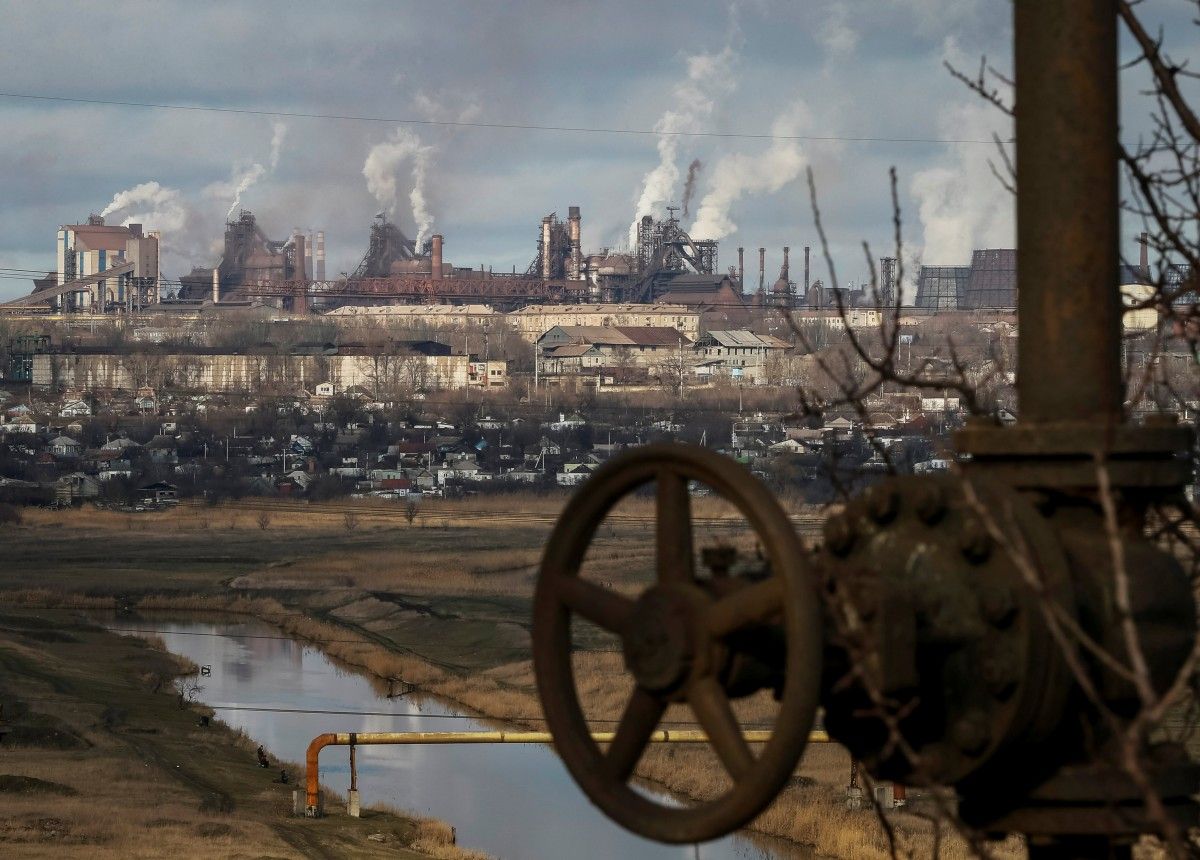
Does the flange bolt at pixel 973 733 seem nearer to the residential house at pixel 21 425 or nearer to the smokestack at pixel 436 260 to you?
the residential house at pixel 21 425

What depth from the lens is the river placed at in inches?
617

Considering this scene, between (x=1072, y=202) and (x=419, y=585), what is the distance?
32001 millimetres

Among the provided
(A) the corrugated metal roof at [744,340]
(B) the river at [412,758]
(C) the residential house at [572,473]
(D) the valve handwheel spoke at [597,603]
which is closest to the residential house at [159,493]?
(C) the residential house at [572,473]

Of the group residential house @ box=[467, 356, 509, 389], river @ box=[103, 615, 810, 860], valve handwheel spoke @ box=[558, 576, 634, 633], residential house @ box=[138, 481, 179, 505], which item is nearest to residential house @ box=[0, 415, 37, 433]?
residential house @ box=[138, 481, 179, 505]

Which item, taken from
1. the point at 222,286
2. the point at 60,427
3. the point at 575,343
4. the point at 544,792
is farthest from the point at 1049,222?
the point at 222,286

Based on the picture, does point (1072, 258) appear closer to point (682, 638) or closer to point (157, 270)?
point (682, 638)

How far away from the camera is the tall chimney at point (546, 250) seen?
129375mm

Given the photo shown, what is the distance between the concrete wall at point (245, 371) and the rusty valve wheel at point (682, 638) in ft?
272

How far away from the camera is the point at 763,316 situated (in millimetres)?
114875

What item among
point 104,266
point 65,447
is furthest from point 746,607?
point 104,266

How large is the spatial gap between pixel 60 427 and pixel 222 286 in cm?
6135

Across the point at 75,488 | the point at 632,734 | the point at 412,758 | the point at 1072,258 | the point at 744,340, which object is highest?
the point at 744,340

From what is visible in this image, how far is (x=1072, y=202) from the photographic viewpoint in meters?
1.66

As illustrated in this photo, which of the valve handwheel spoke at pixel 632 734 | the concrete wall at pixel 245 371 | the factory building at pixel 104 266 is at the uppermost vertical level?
the factory building at pixel 104 266
